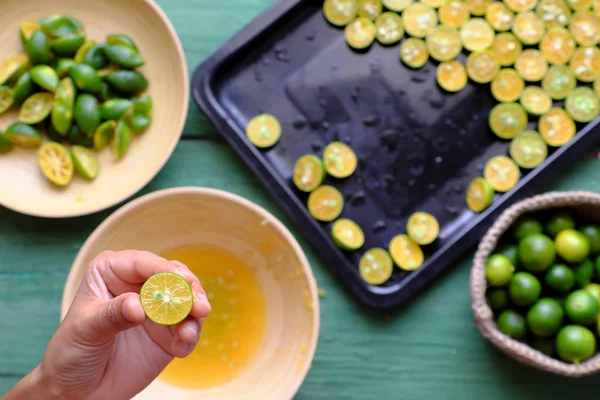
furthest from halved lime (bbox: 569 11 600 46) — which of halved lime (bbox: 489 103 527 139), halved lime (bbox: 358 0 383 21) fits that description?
halved lime (bbox: 358 0 383 21)

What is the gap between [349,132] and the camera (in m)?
1.55

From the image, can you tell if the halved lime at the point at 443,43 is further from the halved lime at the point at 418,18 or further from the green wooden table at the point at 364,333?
the green wooden table at the point at 364,333

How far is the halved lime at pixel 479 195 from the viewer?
1494 mm

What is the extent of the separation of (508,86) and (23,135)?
3.89 ft

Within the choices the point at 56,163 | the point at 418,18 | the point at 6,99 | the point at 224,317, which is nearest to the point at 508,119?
the point at 418,18

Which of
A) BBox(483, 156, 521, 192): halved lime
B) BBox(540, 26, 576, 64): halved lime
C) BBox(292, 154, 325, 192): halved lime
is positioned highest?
BBox(540, 26, 576, 64): halved lime

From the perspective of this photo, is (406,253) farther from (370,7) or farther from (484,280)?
(370,7)

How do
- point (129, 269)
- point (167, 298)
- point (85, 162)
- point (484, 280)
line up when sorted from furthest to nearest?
point (85, 162), point (484, 280), point (129, 269), point (167, 298)

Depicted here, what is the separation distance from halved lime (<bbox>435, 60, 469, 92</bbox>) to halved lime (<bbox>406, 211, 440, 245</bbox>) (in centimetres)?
→ 33

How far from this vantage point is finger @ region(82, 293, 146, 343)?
3.15 feet

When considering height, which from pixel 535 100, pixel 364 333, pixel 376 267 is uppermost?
pixel 535 100

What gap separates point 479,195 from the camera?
4.95ft

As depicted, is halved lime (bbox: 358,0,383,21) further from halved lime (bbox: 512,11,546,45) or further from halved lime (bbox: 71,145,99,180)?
halved lime (bbox: 71,145,99,180)

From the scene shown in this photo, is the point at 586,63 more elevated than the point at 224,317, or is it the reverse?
the point at 586,63
